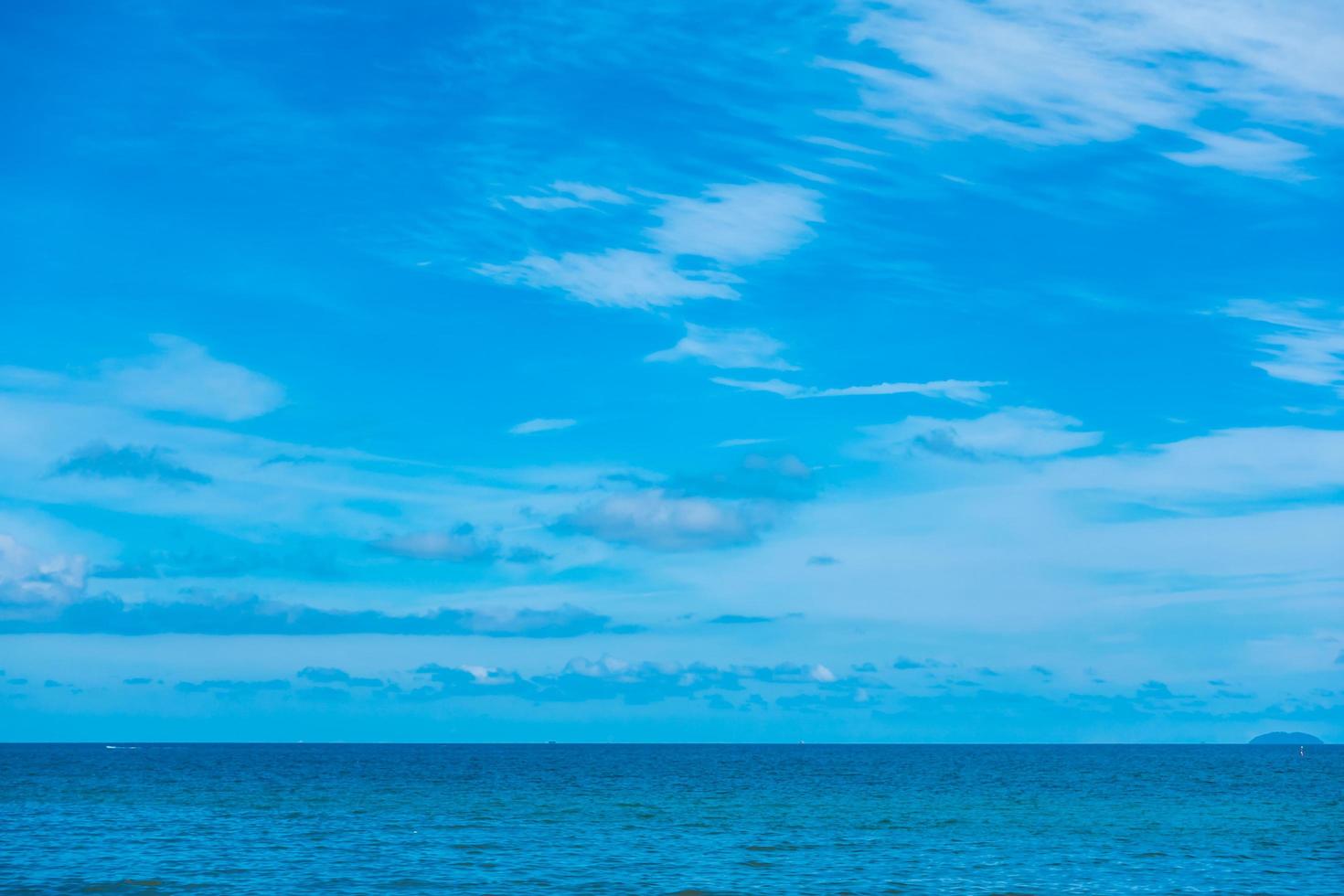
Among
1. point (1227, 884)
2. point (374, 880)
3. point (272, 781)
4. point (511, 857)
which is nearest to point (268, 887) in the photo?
point (374, 880)

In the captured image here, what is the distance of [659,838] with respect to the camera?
68.4m

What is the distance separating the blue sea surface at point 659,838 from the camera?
51.9 meters

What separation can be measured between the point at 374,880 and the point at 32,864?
16.8m

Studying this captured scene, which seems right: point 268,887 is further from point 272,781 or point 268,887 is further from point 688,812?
point 272,781

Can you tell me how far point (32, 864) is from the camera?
182 feet

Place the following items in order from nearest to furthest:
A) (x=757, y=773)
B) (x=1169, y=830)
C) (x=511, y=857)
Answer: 1. (x=511, y=857)
2. (x=1169, y=830)
3. (x=757, y=773)

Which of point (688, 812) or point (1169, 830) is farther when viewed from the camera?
point (688, 812)

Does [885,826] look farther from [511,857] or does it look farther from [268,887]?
[268,887]

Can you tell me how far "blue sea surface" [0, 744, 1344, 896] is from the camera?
5194 centimetres

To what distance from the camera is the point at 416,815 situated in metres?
83.3

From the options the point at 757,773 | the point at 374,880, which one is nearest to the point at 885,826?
the point at 374,880

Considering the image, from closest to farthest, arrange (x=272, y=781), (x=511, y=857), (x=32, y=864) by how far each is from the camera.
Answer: (x=32, y=864) < (x=511, y=857) < (x=272, y=781)

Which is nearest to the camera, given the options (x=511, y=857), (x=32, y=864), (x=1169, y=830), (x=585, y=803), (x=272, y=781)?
(x=32, y=864)

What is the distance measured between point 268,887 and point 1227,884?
1567 inches
